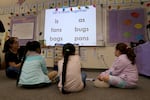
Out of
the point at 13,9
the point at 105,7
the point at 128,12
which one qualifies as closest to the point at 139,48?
the point at 128,12

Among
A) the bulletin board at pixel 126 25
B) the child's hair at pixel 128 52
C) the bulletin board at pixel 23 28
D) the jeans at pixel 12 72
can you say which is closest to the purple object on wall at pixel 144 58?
the bulletin board at pixel 126 25

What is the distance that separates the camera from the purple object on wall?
2765 millimetres

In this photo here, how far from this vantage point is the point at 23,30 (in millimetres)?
4336

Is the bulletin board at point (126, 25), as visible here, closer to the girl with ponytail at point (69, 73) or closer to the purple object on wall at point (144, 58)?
the purple object on wall at point (144, 58)

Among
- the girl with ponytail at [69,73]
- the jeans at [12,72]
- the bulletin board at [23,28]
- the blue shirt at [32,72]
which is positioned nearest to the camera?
the girl with ponytail at [69,73]

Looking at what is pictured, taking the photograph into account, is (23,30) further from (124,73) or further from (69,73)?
(124,73)

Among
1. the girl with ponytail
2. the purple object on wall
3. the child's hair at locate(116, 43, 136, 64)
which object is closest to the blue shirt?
the girl with ponytail

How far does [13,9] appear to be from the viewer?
4.44 metres

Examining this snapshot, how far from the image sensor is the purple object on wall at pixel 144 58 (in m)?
2.76

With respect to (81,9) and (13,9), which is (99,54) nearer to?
(81,9)

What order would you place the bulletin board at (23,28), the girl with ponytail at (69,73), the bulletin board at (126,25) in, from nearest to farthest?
the girl with ponytail at (69,73)
the bulletin board at (126,25)
the bulletin board at (23,28)

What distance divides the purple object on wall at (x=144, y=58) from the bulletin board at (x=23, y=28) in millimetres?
2499

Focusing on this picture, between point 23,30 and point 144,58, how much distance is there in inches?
116

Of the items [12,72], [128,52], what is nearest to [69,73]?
[128,52]
